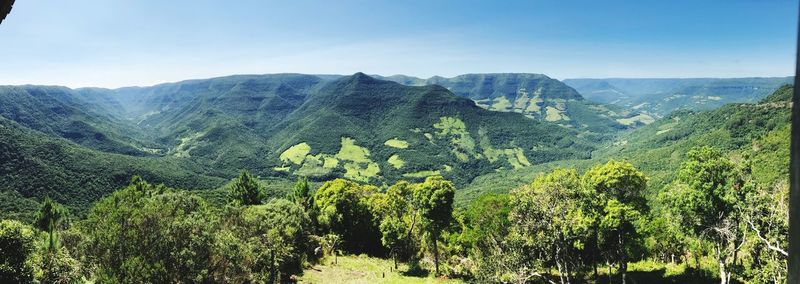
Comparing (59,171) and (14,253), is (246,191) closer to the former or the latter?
(14,253)

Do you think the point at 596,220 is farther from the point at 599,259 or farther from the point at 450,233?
the point at 450,233

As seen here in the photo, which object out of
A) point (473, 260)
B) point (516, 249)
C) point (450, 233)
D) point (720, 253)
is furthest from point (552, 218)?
point (450, 233)

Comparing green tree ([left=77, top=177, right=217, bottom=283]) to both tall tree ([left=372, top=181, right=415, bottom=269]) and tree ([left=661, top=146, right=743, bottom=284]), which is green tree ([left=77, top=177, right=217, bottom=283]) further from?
tree ([left=661, top=146, right=743, bottom=284])

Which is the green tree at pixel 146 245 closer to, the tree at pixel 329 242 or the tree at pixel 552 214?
the tree at pixel 552 214

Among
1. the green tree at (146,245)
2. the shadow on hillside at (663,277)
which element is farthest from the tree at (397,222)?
the green tree at (146,245)

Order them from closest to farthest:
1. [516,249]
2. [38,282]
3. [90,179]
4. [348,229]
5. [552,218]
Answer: [38,282], [552,218], [516,249], [348,229], [90,179]

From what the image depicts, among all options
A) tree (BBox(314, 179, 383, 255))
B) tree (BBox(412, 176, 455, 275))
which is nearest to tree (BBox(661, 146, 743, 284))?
tree (BBox(412, 176, 455, 275))
